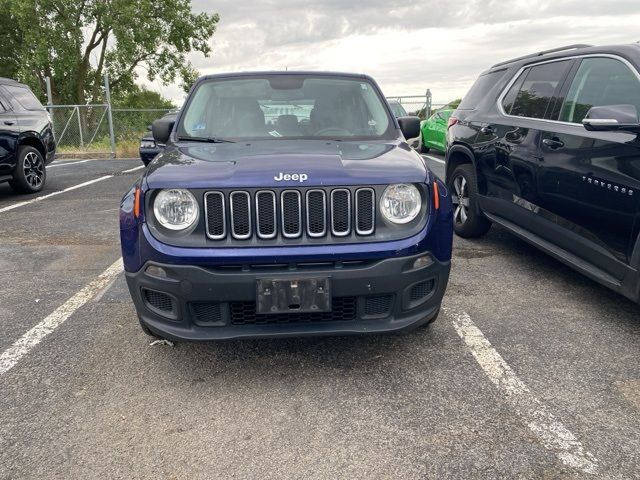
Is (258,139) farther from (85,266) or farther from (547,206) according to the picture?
(85,266)

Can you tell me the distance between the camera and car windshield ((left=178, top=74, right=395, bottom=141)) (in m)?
3.76

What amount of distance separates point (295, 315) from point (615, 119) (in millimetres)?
2167

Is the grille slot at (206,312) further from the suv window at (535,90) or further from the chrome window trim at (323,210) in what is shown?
the suv window at (535,90)

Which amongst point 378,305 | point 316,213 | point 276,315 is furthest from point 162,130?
point 378,305

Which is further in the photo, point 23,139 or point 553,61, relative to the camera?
point 23,139

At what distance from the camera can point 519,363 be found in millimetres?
3129

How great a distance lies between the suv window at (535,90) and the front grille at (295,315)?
8.24ft

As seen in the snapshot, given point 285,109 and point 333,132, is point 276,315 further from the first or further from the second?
point 285,109

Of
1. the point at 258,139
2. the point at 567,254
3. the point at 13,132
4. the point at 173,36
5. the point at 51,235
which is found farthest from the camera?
the point at 173,36

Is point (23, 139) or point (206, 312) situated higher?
point (23, 139)

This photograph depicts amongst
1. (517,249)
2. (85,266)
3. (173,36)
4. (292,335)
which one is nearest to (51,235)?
(85,266)

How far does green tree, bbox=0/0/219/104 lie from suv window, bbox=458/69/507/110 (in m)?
21.1

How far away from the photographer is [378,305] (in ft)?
9.32

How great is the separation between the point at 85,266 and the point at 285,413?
319 cm
